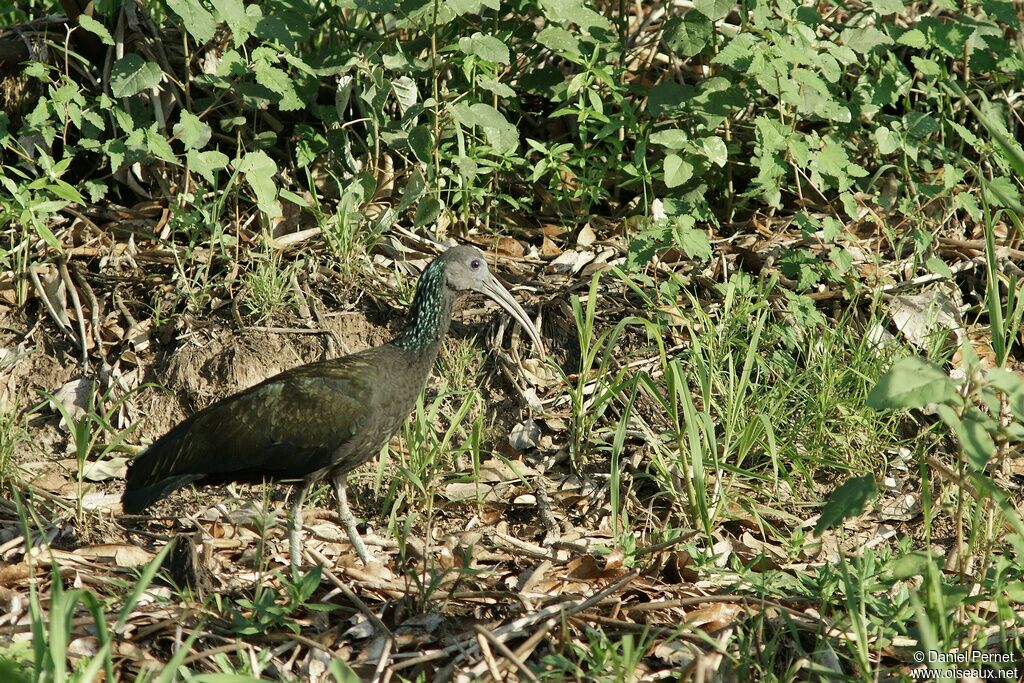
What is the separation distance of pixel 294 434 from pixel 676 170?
7.34 ft

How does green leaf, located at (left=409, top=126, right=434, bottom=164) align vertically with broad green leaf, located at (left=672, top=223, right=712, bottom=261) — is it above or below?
above

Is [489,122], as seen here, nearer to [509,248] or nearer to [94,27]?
[509,248]

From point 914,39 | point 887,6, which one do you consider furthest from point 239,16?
point 914,39

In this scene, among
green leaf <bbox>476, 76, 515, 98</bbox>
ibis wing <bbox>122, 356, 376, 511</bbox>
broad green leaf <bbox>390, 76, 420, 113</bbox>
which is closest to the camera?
ibis wing <bbox>122, 356, 376, 511</bbox>

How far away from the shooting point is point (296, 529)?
4496 millimetres

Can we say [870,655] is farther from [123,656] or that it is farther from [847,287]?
[123,656]

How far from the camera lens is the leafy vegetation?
4.02m

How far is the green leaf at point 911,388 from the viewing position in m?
2.98

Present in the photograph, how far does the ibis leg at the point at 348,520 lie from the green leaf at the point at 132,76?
2095mm

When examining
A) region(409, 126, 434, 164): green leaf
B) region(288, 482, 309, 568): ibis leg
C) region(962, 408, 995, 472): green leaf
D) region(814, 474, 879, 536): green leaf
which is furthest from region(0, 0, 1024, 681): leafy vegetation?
region(962, 408, 995, 472): green leaf

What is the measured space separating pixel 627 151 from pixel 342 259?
169 centimetres

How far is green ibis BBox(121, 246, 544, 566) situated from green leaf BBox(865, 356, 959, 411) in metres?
2.17

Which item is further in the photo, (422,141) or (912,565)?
(422,141)

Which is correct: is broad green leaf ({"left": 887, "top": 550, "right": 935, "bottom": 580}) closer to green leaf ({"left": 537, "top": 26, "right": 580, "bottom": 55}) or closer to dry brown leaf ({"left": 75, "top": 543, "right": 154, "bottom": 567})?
dry brown leaf ({"left": 75, "top": 543, "right": 154, "bottom": 567})
